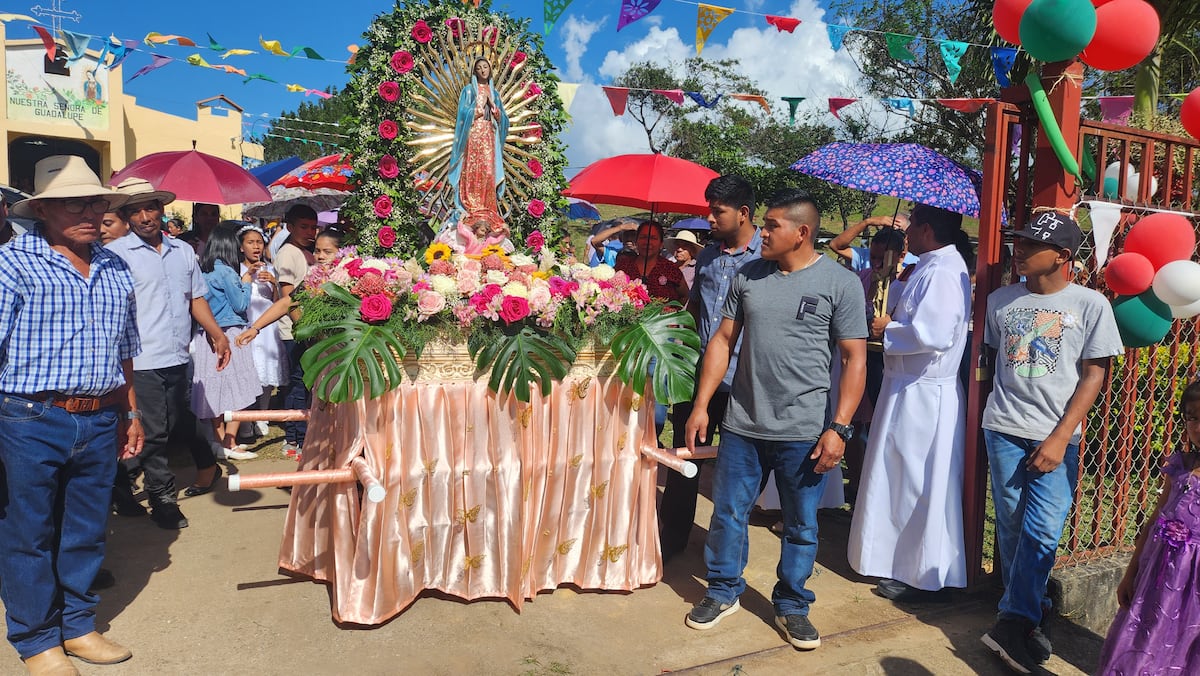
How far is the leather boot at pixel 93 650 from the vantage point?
317 centimetres

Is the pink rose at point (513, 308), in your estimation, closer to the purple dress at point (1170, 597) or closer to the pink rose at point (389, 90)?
the pink rose at point (389, 90)

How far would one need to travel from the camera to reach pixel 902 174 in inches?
189

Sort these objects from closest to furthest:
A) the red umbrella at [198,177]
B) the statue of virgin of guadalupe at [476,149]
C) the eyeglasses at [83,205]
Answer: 1. the eyeglasses at [83,205]
2. the statue of virgin of guadalupe at [476,149]
3. the red umbrella at [198,177]

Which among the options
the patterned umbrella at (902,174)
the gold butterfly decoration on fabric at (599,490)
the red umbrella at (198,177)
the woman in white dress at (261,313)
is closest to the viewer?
the gold butterfly decoration on fabric at (599,490)

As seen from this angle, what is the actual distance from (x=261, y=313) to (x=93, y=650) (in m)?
3.88

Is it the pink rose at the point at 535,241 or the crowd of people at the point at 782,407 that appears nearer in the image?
the crowd of people at the point at 782,407

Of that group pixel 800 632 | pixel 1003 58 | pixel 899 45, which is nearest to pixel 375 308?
pixel 800 632

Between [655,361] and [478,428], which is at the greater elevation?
[655,361]

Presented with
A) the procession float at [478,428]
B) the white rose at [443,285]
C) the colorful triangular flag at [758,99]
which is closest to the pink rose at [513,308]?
the procession float at [478,428]

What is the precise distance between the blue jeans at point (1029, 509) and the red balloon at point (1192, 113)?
1894mm

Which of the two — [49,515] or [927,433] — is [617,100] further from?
[49,515]

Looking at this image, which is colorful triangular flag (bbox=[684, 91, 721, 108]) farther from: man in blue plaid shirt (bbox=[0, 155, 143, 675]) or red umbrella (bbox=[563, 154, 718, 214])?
man in blue plaid shirt (bbox=[0, 155, 143, 675])

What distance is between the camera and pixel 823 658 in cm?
347

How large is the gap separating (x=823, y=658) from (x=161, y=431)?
3.88 metres
